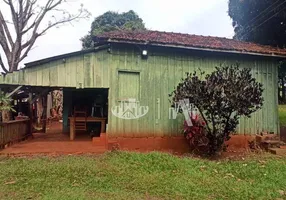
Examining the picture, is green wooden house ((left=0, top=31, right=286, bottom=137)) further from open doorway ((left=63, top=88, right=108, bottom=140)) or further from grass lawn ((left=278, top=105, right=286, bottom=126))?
grass lawn ((left=278, top=105, right=286, bottom=126))

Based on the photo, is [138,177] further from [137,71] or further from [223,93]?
[137,71]

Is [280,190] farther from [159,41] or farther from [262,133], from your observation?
[159,41]

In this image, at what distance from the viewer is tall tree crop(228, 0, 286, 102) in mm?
12930

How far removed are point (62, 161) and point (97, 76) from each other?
2880 millimetres

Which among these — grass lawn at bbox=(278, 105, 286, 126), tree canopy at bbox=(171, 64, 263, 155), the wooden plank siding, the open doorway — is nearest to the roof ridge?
the wooden plank siding

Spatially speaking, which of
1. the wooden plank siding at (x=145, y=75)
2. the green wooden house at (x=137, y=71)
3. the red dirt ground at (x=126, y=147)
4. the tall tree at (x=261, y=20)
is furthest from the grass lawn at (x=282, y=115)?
the red dirt ground at (x=126, y=147)

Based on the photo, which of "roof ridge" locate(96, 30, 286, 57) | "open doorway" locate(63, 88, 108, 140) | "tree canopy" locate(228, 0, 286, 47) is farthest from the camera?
"tree canopy" locate(228, 0, 286, 47)

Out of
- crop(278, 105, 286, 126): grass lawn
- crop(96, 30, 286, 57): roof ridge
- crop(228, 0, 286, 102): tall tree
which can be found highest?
Answer: crop(228, 0, 286, 102): tall tree

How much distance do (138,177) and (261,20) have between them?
1121 cm

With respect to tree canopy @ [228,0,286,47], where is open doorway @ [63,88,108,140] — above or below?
below

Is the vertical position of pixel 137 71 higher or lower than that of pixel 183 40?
lower

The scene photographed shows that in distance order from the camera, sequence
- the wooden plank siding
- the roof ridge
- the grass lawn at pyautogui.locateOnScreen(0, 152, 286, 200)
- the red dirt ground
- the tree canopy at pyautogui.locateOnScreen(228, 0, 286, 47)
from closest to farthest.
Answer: the grass lawn at pyautogui.locateOnScreen(0, 152, 286, 200) → the red dirt ground → the wooden plank siding → the roof ridge → the tree canopy at pyautogui.locateOnScreen(228, 0, 286, 47)

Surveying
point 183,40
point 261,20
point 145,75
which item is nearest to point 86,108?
point 145,75

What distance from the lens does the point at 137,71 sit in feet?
30.1
